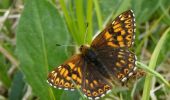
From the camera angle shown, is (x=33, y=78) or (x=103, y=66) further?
(x=33, y=78)

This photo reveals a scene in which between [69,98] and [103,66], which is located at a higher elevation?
[103,66]

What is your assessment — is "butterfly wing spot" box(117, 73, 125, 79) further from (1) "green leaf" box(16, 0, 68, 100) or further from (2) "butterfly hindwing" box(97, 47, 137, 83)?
(1) "green leaf" box(16, 0, 68, 100)

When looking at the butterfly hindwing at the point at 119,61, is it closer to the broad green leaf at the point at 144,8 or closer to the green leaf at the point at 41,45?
the green leaf at the point at 41,45

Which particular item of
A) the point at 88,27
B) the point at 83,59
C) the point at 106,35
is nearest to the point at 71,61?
the point at 83,59

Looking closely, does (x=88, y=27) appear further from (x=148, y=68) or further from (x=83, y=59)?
(x=148, y=68)

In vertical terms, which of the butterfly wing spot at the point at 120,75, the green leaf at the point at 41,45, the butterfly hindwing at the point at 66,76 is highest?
the green leaf at the point at 41,45

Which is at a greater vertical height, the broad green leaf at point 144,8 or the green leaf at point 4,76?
the broad green leaf at point 144,8

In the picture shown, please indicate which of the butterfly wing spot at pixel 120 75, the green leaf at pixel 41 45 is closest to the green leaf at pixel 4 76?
the green leaf at pixel 41 45
